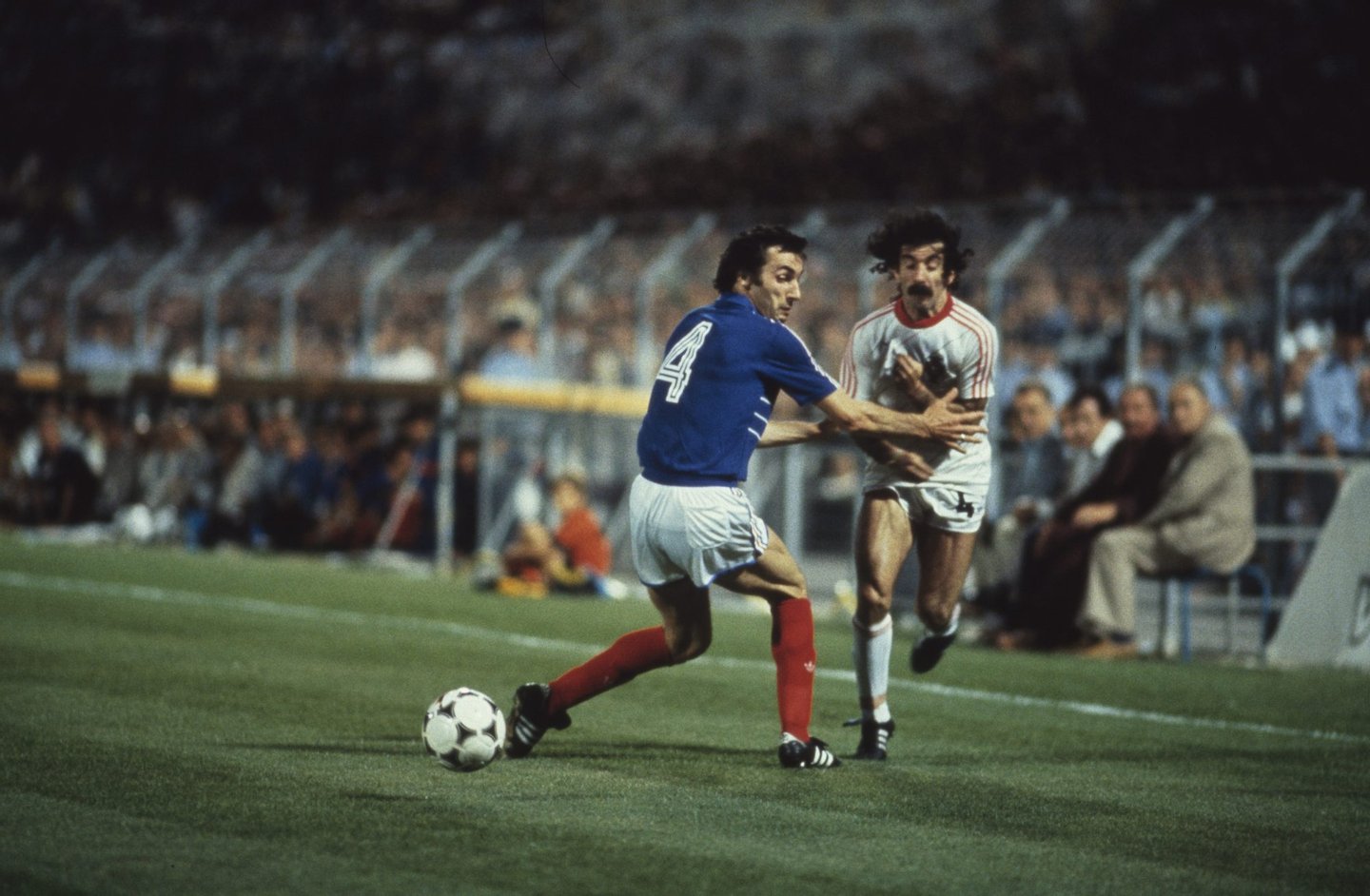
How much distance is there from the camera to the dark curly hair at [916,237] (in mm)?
8883

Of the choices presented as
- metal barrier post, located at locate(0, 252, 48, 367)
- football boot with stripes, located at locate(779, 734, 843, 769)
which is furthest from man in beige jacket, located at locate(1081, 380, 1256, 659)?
metal barrier post, located at locate(0, 252, 48, 367)

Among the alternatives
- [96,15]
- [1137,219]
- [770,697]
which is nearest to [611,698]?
[770,697]

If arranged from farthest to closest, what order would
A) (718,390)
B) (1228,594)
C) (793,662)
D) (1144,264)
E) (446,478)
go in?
(446,478) < (1144,264) < (1228,594) < (793,662) < (718,390)

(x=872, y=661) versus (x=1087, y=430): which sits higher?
(x=1087, y=430)

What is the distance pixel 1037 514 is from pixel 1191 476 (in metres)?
1.51

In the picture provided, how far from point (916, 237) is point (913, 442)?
2.98ft

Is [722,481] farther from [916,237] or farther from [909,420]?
[916,237]

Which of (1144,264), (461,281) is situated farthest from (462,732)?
(461,281)

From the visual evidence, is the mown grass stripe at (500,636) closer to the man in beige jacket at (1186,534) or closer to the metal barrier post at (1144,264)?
the man in beige jacket at (1186,534)

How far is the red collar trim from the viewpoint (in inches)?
357

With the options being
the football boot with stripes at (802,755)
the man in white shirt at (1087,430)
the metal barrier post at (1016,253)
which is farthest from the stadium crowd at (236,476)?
the football boot with stripes at (802,755)

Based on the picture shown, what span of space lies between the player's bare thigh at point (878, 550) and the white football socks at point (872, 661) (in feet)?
0.14

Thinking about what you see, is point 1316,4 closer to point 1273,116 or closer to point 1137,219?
point 1273,116

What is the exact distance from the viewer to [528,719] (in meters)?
8.23
